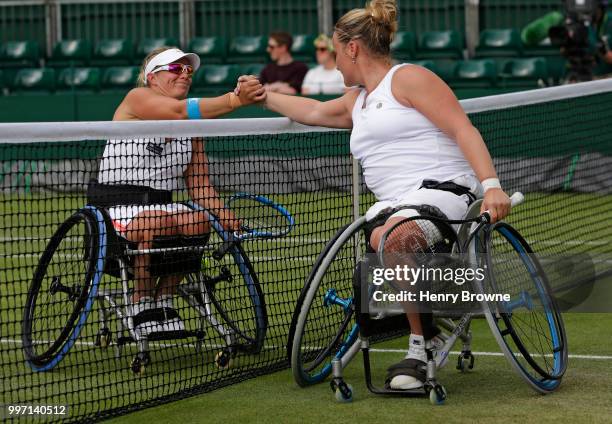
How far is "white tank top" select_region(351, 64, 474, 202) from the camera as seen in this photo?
18.0ft

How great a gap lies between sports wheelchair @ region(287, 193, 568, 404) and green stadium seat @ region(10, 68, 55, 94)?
12.4 meters

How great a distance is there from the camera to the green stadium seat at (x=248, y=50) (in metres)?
17.9

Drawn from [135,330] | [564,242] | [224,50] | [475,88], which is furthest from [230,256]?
[224,50]

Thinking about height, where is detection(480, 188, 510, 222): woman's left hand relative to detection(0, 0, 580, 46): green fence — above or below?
below

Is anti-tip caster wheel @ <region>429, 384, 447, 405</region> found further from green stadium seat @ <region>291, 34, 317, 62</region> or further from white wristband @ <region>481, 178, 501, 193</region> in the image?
green stadium seat @ <region>291, 34, 317, 62</region>

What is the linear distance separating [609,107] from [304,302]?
789 centimetres

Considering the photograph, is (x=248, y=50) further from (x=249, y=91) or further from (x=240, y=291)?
(x=249, y=91)

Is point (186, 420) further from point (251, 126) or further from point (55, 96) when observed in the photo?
point (55, 96)

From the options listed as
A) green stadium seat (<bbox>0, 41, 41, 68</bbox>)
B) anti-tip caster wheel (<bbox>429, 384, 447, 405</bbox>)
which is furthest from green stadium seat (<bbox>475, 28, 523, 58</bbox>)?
anti-tip caster wheel (<bbox>429, 384, 447, 405</bbox>)

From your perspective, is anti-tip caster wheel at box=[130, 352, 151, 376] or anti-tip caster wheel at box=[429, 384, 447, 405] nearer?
anti-tip caster wheel at box=[429, 384, 447, 405]

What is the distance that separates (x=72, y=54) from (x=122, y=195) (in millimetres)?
13061

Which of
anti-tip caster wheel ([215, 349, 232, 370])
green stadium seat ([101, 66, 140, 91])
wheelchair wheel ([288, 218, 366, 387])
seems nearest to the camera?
wheelchair wheel ([288, 218, 366, 387])

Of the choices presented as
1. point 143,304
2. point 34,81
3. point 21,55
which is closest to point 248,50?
point 34,81

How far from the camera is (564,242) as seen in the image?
349 inches
